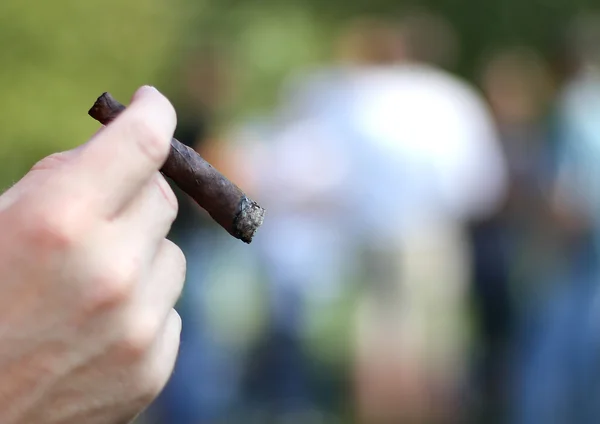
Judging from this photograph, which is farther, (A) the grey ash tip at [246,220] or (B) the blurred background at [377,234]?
(B) the blurred background at [377,234]

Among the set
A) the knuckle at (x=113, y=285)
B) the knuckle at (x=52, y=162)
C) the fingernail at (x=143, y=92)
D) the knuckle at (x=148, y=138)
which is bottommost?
the knuckle at (x=113, y=285)

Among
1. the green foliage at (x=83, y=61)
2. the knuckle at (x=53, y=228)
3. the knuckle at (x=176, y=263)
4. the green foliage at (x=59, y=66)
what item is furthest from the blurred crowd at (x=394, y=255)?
the knuckle at (x=53, y=228)

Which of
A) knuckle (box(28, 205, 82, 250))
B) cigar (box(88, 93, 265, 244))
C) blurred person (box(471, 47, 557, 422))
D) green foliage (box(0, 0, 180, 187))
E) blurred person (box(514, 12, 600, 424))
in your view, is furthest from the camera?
blurred person (box(471, 47, 557, 422))

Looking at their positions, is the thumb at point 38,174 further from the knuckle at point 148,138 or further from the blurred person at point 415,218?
the blurred person at point 415,218

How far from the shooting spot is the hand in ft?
3.84

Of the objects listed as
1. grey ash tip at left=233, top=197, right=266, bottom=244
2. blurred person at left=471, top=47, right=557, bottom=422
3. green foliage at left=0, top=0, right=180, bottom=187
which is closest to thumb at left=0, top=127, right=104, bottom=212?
grey ash tip at left=233, top=197, right=266, bottom=244

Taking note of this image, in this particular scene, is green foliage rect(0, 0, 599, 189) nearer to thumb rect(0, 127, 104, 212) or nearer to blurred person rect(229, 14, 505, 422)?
blurred person rect(229, 14, 505, 422)

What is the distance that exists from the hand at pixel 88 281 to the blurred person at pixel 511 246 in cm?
498

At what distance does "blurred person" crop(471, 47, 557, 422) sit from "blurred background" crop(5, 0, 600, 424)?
0.01 metres

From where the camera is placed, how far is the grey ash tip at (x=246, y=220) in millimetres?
1578

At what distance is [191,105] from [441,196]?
1.61m

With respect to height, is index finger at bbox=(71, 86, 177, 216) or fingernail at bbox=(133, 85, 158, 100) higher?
fingernail at bbox=(133, 85, 158, 100)

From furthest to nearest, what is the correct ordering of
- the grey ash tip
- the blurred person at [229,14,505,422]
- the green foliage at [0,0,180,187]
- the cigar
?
the blurred person at [229,14,505,422] < the green foliage at [0,0,180,187] < the grey ash tip < the cigar

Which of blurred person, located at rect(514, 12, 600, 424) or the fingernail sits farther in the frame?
blurred person, located at rect(514, 12, 600, 424)
